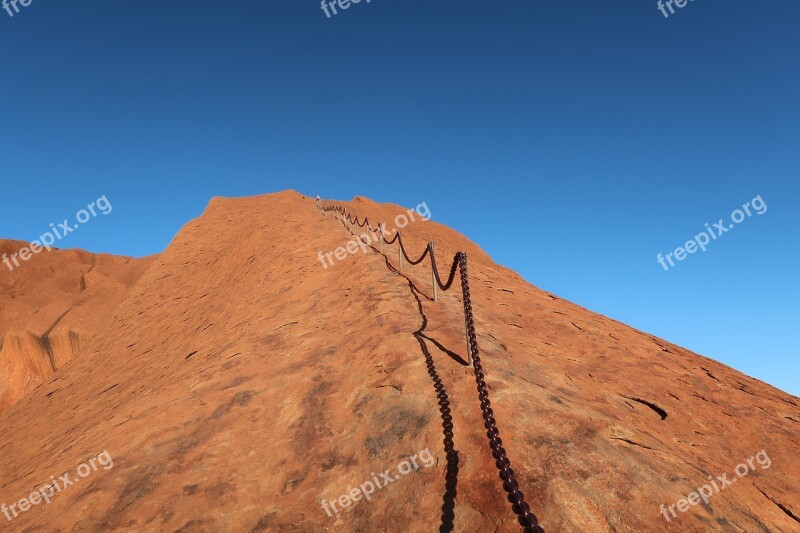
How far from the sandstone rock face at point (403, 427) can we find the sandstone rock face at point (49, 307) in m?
12.9

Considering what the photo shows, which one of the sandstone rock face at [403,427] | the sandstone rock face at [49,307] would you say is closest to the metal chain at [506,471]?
the sandstone rock face at [403,427]

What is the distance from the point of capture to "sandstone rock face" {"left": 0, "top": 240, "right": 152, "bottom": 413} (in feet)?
73.0

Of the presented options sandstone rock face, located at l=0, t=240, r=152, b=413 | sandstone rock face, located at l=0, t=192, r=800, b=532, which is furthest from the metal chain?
sandstone rock face, located at l=0, t=240, r=152, b=413

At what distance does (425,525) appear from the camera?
9.88ft

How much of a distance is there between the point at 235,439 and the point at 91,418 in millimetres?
5285

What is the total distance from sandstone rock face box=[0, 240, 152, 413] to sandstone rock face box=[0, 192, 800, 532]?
12.9 m

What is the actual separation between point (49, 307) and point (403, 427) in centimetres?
2974

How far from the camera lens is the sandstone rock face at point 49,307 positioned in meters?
22.2

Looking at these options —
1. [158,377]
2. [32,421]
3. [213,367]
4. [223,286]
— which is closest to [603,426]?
[213,367]

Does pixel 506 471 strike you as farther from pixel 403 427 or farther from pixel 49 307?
pixel 49 307

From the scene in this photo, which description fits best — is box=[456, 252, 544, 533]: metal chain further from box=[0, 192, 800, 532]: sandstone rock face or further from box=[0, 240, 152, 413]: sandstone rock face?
box=[0, 240, 152, 413]: sandstone rock face

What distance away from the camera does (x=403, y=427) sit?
3.91 m

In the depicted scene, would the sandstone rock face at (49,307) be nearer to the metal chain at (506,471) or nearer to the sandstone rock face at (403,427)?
the sandstone rock face at (403,427)

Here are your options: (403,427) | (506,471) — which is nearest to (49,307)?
(403,427)
